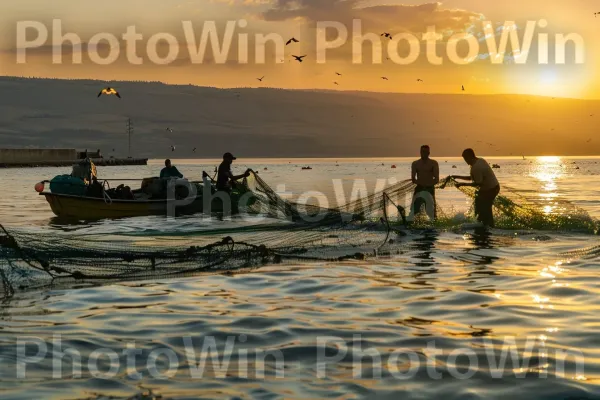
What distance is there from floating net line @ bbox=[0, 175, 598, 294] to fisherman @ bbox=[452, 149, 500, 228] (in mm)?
405

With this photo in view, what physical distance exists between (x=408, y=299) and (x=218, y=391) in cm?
467

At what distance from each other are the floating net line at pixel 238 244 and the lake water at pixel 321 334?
2.20ft

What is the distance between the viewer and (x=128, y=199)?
25.3m

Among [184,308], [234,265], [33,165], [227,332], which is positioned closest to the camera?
[227,332]

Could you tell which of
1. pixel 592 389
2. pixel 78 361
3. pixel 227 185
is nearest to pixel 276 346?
pixel 78 361

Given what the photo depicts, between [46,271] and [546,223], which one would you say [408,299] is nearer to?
[46,271]

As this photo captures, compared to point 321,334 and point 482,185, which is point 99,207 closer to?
point 482,185

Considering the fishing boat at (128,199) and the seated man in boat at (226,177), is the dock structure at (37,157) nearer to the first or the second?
the fishing boat at (128,199)

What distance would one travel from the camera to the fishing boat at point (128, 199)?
24.9 meters

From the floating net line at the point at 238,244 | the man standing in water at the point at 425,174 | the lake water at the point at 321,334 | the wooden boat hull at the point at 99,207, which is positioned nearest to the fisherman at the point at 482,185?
the floating net line at the point at 238,244

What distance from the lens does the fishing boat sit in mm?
24891

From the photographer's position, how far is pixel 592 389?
645 centimetres

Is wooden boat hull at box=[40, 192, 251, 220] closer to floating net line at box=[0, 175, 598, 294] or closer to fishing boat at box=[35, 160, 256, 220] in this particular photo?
fishing boat at box=[35, 160, 256, 220]

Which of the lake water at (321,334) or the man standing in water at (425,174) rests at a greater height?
the man standing in water at (425,174)
